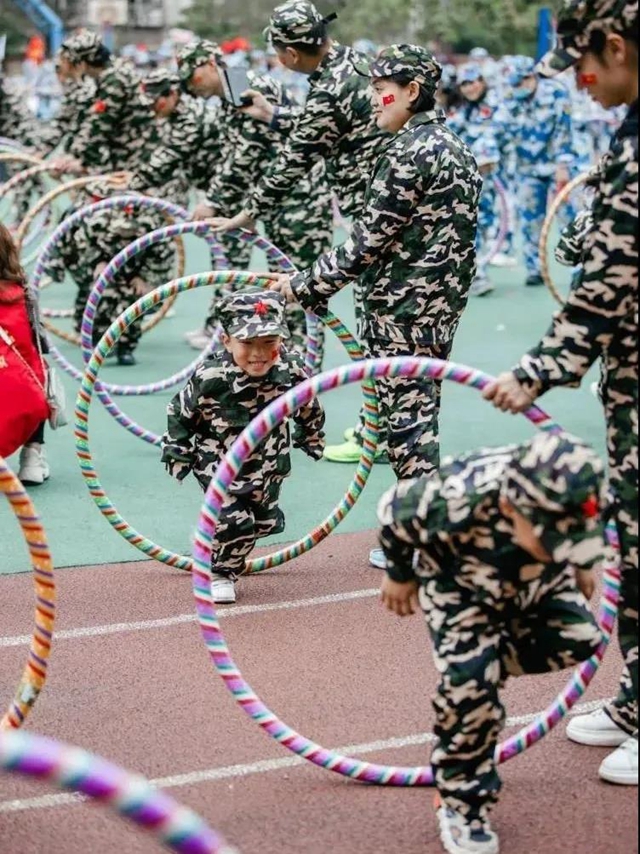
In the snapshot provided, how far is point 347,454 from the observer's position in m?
9.41

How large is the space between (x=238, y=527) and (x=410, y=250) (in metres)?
1.54

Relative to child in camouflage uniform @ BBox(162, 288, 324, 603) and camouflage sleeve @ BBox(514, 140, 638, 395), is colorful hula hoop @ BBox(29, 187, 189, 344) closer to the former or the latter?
child in camouflage uniform @ BBox(162, 288, 324, 603)

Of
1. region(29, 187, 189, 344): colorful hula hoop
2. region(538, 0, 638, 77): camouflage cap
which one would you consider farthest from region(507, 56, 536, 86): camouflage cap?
region(538, 0, 638, 77): camouflage cap

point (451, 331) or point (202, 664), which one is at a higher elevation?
point (451, 331)

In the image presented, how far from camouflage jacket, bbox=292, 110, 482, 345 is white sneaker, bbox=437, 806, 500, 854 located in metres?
2.89

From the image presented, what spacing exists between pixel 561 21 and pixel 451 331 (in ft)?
9.49

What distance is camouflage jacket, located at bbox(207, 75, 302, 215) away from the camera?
10375mm

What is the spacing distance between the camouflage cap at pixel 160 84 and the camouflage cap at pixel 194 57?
0.51 meters

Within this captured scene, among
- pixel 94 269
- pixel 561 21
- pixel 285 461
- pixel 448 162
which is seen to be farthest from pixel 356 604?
pixel 94 269

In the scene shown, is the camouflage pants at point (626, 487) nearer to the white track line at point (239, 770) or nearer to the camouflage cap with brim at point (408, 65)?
the white track line at point (239, 770)

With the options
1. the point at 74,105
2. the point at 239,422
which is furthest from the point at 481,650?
the point at 74,105

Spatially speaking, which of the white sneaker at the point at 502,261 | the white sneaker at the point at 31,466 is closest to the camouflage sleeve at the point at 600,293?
the white sneaker at the point at 31,466

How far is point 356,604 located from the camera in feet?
22.3

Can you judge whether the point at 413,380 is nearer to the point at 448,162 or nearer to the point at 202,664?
the point at 448,162
